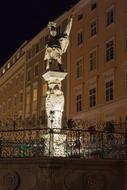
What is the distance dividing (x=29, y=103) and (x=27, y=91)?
2.13 meters

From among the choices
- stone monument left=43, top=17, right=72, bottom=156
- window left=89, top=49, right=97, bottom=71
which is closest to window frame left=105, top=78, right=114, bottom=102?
window left=89, top=49, right=97, bottom=71

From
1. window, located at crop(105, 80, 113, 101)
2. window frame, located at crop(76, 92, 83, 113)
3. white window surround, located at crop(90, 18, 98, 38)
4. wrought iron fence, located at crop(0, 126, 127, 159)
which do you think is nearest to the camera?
wrought iron fence, located at crop(0, 126, 127, 159)

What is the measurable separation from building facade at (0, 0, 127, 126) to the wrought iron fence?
11786 mm

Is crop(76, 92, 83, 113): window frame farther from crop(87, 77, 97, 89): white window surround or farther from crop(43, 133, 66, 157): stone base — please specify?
crop(43, 133, 66, 157): stone base

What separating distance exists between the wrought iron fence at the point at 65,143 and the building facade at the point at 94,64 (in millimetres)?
11786

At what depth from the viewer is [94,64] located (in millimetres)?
38531

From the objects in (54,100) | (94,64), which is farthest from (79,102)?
(54,100)

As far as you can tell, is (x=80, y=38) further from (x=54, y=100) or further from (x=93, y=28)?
(x=54, y=100)

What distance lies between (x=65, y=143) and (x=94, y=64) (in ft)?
74.8

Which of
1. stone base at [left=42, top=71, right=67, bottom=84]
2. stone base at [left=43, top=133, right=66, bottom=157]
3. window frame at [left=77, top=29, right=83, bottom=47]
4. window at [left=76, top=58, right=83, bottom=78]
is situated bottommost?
stone base at [left=43, top=133, right=66, bottom=157]

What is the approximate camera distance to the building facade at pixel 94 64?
34250 mm

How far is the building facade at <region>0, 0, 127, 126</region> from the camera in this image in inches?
1348

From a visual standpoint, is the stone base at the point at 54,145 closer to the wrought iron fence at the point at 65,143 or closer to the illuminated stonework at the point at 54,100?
the wrought iron fence at the point at 65,143

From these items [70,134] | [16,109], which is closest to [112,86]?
[70,134]
